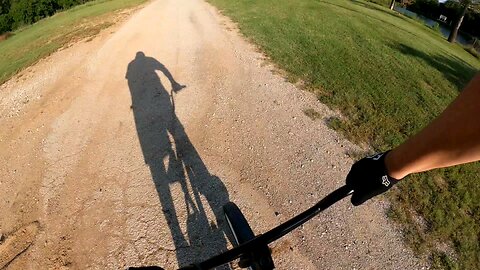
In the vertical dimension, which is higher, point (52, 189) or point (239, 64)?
point (239, 64)

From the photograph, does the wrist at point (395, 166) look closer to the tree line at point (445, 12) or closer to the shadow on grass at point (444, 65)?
the shadow on grass at point (444, 65)

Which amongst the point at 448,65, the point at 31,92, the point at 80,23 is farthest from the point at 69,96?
the point at 448,65

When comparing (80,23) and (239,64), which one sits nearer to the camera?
(239,64)

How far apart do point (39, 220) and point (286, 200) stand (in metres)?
5.06

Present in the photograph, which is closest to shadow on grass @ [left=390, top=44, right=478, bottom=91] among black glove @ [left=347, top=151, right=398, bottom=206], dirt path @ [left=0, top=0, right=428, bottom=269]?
dirt path @ [left=0, top=0, right=428, bottom=269]

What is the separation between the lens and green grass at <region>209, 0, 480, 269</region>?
6.75 meters

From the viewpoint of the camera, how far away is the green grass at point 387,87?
22.1 ft

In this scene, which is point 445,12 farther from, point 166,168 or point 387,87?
point 166,168

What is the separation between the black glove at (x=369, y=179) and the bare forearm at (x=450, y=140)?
0.10 m

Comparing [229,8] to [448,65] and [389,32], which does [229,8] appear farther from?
[448,65]

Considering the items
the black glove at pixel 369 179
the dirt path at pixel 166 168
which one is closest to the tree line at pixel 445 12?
the dirt path at pixel 166 168

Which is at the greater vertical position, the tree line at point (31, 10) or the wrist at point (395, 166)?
the wrist at point (395, 166)

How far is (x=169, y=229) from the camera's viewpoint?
6.34m

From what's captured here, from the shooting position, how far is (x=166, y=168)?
7848mm
